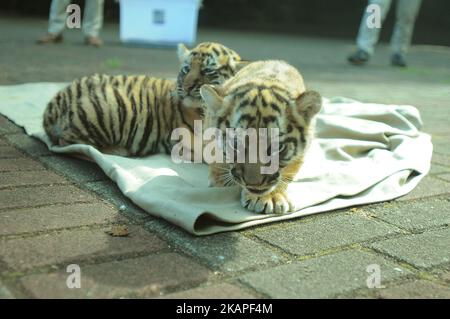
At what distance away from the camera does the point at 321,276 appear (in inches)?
92.0

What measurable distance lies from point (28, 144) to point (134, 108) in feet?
2.44

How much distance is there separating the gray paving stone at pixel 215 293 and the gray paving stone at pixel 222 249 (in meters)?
0.16

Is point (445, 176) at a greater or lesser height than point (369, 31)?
lesser

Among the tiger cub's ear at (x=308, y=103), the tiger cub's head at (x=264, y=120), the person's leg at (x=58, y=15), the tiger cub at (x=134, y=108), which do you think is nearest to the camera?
the tiger cub's head at (x=264, y=120)

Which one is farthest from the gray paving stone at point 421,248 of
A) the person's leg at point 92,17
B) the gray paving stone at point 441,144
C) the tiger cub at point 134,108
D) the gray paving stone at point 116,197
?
the person's leg at point 92,17

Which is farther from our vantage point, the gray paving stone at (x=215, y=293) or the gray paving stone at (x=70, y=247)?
the gray paving stone at (x=70, y=247)

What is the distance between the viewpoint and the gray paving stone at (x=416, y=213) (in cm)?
306

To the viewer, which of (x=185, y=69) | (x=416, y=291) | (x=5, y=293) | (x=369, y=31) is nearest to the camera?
(x=5, y=293)

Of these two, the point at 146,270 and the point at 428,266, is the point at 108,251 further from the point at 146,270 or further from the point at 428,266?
the point at 428,266

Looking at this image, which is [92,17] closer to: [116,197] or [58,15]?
[58,15]

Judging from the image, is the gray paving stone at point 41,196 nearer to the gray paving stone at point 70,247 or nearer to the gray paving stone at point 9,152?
the gray paving stone at point 70,247

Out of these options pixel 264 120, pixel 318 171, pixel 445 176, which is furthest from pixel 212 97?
pixel 445 176

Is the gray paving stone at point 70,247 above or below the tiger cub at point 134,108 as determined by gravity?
below
